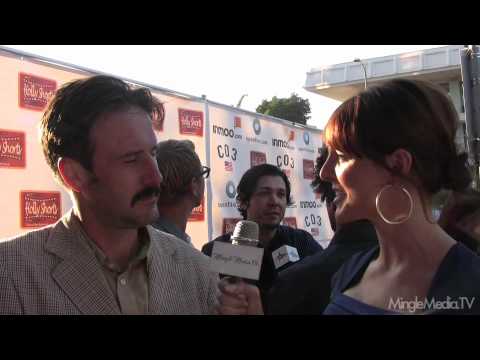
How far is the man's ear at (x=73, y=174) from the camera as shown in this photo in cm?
167

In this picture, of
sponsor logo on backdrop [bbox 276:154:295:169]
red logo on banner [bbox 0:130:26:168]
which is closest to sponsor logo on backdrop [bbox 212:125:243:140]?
sponsor logo on backdrop [bbox 276:154:295:169]

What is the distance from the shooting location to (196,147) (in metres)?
3.95

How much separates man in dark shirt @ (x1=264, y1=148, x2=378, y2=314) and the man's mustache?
0.54 m

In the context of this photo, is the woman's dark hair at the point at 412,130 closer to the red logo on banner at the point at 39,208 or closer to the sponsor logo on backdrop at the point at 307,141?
the red logo on banner at the point at 39,208

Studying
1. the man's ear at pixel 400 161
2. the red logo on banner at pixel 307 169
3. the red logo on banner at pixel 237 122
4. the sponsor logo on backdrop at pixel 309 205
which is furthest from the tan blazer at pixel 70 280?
the red logo on banner at pixel 307 169

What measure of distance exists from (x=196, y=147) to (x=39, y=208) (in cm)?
146

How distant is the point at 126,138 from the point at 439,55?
6.77 m

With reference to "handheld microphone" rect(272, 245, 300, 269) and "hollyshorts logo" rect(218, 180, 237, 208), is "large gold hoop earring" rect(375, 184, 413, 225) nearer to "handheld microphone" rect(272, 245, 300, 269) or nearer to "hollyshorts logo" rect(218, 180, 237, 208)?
"handheld microphone" rect(272, 245, 300, 269)

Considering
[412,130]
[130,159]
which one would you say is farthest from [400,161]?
[130,159]

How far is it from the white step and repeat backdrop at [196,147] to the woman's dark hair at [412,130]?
1882 millimetres

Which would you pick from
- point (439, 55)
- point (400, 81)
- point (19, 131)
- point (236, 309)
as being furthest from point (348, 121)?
point (439, 55)
